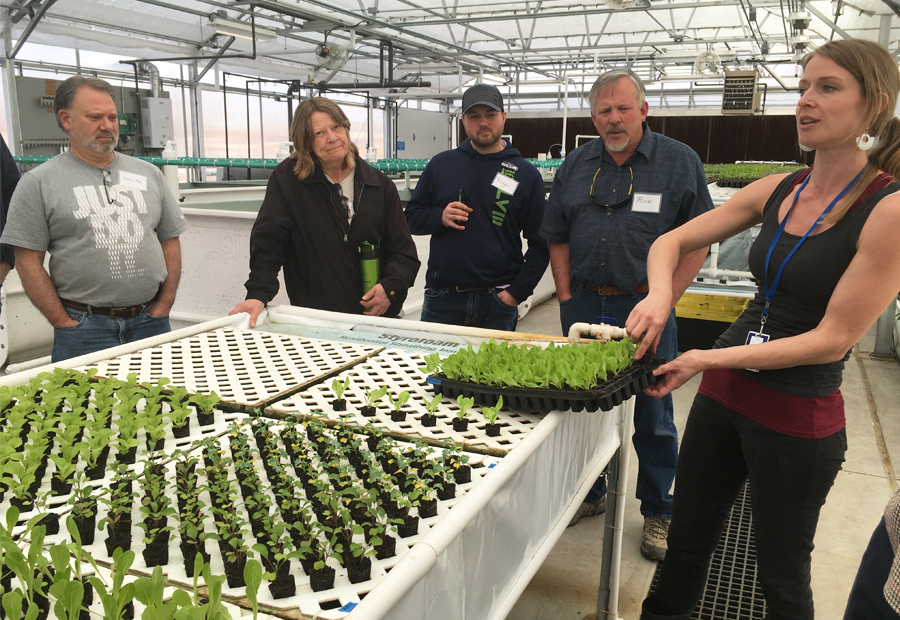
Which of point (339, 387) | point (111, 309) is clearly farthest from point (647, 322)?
point (111, 309)

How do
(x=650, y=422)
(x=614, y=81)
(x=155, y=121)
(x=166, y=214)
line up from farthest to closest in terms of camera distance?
(x=155, y=121) → (x=166, y=214) → (x=650, y=422) → (x=614, y=81)

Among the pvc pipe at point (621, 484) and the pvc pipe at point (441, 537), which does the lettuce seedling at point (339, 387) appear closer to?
the pvc pipe at point (441, 537)

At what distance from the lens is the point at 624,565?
7.47ft

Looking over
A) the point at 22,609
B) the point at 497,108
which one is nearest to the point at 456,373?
the point at 22,609

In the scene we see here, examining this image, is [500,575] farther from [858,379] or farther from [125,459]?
[858,379]

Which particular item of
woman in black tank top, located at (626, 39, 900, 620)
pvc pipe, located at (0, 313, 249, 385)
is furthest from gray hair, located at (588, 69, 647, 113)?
pvc pipe, located at (0, 313, 249, 385)

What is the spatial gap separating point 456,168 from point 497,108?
29 centimetres

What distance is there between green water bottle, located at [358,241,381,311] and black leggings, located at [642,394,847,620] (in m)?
1.23

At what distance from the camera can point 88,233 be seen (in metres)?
2.24

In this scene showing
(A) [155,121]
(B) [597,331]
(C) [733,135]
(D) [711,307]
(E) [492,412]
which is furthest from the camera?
(C) [733,135]

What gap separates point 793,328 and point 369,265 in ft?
4.64

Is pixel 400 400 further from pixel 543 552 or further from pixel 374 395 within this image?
pixel 543 552

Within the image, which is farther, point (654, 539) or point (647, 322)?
point (654, 539)

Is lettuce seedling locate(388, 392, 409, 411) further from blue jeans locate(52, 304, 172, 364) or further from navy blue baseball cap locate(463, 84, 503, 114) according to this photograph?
navy blue baseball cap locate(463, 84, 503, 114)
